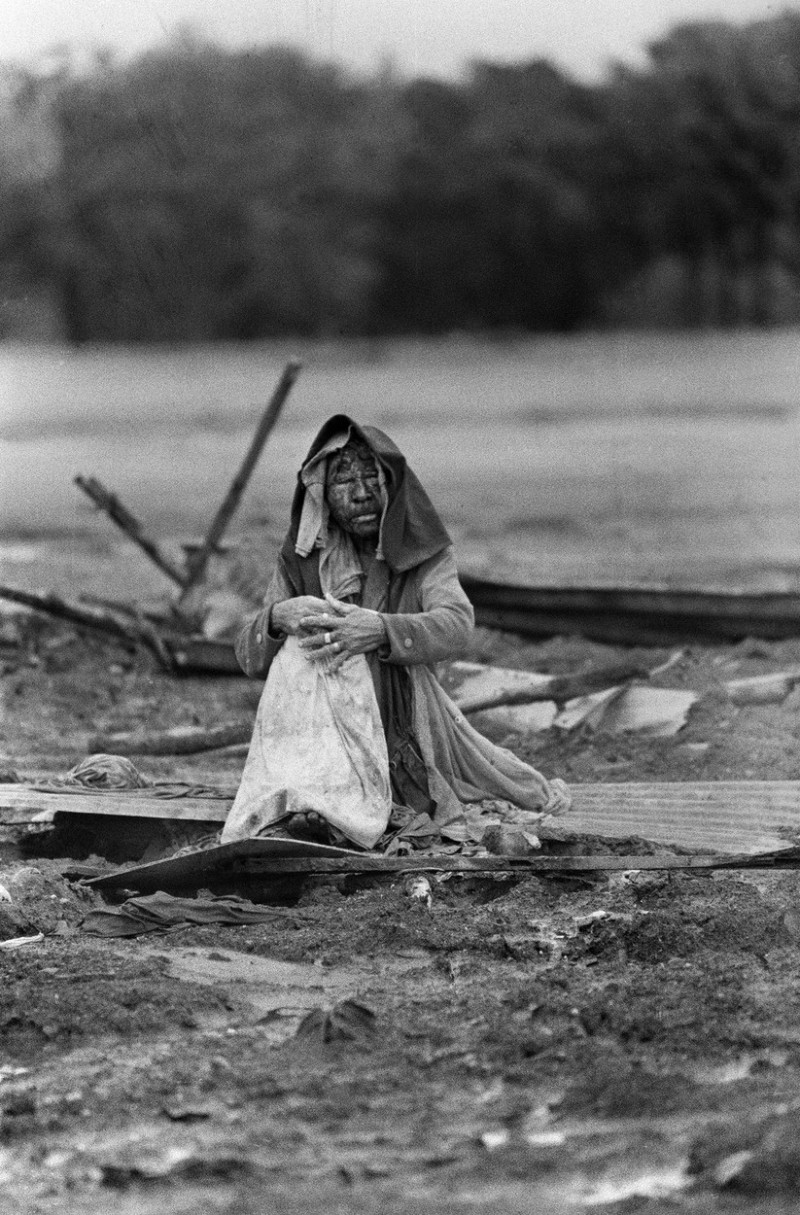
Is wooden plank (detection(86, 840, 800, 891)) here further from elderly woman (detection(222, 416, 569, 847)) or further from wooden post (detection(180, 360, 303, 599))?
wooden post (detection(180, 360, 303, 599))

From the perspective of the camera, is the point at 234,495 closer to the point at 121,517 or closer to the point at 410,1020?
the point at 121,517

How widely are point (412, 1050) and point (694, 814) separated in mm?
2449

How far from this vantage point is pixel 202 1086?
480 cm

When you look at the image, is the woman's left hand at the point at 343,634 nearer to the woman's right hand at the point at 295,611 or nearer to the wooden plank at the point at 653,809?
the woman's right hand at the point at 295,611

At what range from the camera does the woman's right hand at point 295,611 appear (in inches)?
271

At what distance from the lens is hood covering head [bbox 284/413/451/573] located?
6.95m

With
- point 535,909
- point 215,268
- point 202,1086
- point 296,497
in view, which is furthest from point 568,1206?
point 215,268

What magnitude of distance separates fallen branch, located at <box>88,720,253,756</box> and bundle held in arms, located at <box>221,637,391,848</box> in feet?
5.67

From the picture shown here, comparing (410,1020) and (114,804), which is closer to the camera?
(410,1020)

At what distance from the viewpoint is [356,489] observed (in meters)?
6.97


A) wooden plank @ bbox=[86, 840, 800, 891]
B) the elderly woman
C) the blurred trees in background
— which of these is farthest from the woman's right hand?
the blurred trees in background

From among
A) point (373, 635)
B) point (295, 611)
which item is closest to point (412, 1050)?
point (373, 635)

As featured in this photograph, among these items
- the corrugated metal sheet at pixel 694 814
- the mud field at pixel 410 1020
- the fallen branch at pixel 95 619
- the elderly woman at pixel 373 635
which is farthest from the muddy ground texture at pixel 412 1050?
the fallen branch at pixel 95 619

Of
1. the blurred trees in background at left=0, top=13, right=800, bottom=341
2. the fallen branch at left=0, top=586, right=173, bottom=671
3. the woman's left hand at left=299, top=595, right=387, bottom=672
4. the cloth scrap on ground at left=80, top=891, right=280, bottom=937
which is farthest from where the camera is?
the blurred trees in background at left=0, top=13, right=800, bottom=341
